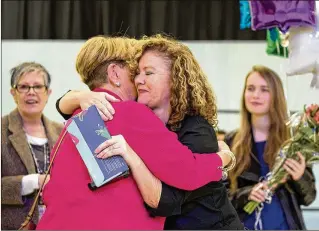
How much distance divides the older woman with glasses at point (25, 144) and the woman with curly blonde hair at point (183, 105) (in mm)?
1370

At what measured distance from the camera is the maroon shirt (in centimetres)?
197

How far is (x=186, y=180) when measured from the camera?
2023 millimetres

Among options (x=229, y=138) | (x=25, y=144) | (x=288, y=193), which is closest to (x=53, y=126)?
(x=25, y=144)

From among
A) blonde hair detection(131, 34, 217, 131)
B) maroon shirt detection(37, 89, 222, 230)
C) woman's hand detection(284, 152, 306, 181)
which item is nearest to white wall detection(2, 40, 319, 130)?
woman's hand detection(284, 152, 306, 181)

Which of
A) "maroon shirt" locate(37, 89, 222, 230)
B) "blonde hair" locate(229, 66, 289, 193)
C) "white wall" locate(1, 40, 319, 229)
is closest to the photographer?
"maroon shirt" locate(37, 89, 222, 230)

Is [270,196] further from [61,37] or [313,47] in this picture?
[61,37]

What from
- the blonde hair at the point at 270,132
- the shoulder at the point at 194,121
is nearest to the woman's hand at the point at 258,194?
the blonde hair at the point at 270,132

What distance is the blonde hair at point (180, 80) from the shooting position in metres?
2.20

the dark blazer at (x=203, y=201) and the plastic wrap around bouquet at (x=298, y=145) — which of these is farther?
the plastic wrap around bouquet at (x=298, y=145)

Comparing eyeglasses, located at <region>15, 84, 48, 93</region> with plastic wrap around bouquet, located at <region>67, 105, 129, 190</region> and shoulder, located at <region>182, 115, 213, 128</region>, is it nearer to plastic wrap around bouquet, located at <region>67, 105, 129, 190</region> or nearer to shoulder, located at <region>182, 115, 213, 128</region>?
shoulder, located at <region>182, 115, 213, 128</region>

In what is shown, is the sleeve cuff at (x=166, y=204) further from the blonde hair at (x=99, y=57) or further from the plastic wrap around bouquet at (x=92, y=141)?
the blonde hair at (x=99, y=57)

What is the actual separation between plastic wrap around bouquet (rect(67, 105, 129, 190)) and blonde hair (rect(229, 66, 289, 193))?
1.78 metres

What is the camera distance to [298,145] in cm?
351

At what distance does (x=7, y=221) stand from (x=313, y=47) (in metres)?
1.69
